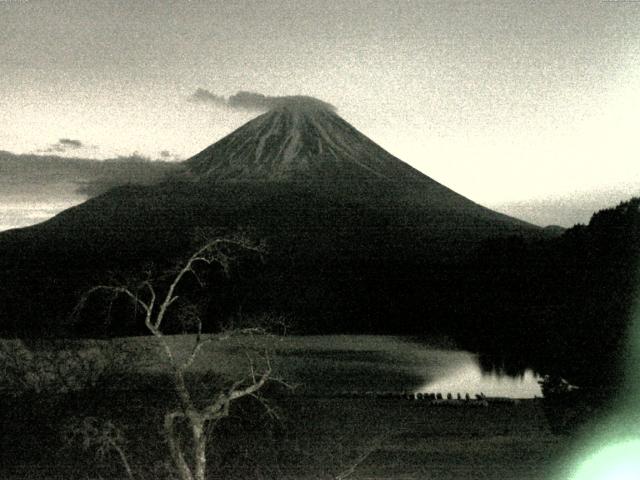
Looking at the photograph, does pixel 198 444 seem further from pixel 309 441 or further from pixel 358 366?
pixel 358 366

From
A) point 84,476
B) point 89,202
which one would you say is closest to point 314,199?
point 89,202

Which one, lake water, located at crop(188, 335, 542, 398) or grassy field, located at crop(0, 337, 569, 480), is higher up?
grassy field, located at crop(0, 337, 569, 480)

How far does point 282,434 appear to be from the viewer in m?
11.8

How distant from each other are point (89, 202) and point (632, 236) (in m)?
76.4

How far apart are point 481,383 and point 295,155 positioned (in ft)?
234

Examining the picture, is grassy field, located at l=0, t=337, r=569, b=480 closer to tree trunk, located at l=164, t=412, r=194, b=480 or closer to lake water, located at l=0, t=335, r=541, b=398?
lake water, located at l=0, t=335, r=541, b=398

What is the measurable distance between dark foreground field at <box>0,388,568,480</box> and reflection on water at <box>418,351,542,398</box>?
4.75 meters

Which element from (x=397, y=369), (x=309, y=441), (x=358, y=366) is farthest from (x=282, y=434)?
(x=397, y=369)

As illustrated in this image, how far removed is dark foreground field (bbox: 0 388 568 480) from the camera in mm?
9883

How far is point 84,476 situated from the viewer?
31.5 feet

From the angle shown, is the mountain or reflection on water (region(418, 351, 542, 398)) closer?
reflection on water (region(418, 351, 542, 398))

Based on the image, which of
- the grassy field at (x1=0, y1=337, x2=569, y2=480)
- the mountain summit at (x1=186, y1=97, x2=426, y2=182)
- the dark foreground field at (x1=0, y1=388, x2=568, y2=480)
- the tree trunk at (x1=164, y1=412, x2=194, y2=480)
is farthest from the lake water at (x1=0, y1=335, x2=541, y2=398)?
the mountain summit at (x1=186, y1=97, x2=426, y2=182)

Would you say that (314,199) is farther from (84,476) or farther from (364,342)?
(84,476)

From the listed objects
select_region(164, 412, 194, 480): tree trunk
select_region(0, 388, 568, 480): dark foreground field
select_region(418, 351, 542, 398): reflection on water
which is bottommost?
select_region(418, 351, 542, 398): reflection on water
